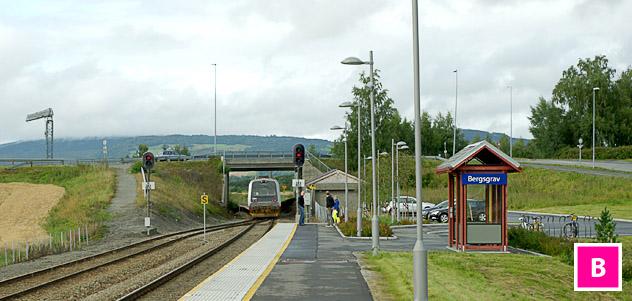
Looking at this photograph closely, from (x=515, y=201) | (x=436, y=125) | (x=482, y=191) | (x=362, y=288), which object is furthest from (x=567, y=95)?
(x=362, y=288)

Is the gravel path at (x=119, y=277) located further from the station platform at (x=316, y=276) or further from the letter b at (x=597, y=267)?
the letter b at (x=597, y=267)

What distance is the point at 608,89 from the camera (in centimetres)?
11444

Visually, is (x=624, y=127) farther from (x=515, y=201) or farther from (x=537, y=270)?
(x=537, y=270)

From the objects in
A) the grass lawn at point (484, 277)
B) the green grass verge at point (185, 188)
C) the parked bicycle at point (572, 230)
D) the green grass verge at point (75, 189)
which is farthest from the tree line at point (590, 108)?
the grass lawn at point (484, 277)

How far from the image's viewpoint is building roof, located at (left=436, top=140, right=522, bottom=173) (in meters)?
28.1

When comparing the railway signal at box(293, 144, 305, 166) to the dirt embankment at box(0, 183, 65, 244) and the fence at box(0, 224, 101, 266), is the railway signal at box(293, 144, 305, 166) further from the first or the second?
the dirt embankment at box(0, 183, 65, 244)

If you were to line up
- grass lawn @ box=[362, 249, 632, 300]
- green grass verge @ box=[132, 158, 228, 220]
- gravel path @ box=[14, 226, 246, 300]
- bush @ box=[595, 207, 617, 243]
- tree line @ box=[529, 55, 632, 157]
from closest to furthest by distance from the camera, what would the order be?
grass lawn @ box=[362, 249, 632, 300] → gravel path @ box=[14, 226, 246, 300] → bush @ box=[595, 207, 617, 243] → green grass verge @ box=[132, 158, 228, 220] → tree line @ box=[529, 55, 632, 157]

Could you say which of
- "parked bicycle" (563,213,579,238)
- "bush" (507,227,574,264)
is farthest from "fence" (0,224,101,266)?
"parked bicycle" (563,213,579,238)

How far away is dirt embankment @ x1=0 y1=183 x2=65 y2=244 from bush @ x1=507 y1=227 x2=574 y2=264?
22.9 m

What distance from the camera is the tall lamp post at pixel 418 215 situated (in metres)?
14.9

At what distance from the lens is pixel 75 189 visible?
210 feet

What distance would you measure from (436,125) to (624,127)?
3605cm

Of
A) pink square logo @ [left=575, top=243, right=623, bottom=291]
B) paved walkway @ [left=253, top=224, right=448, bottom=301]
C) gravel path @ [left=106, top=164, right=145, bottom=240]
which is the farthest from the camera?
gravel path @ [left=106, top=164, right=145, bottom=240]

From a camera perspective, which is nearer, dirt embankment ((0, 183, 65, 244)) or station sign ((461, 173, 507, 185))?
station sign ((461, 173, 507, 185))
